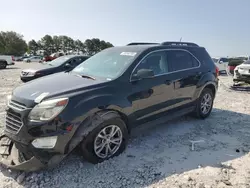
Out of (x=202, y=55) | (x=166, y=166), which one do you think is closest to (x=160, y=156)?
(x=166, y=166)

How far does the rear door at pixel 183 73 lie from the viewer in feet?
14.4

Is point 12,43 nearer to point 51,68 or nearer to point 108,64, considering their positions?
point 51,68

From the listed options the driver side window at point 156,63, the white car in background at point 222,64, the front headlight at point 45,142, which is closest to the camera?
the front headlight at point 45,142

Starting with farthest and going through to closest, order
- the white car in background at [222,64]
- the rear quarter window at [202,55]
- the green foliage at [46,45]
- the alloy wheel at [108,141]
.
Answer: the green foliage at [46,45] < the white car in background at [222,64] < the rear quarter window at [202,55] < the alloy wheel at [108,141]

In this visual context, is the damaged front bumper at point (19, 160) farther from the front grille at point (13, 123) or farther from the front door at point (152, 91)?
the front door at point (152, 91)

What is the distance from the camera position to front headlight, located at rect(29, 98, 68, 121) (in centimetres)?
279

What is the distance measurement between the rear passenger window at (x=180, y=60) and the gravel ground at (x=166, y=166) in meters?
1.37

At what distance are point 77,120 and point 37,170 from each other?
0.86 metres

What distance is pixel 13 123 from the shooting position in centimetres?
298

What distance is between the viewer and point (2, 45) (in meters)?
59.5

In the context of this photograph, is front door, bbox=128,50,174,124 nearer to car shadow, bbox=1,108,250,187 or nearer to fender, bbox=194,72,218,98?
car shadow, bbox=1,108,250,187

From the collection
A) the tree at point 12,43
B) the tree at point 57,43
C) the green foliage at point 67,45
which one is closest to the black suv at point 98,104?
the tree at point 12,43

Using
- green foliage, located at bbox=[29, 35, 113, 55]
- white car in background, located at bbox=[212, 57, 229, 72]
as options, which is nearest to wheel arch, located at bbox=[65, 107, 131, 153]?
white car in background, located at bbox=[212, 57, 229, 72]

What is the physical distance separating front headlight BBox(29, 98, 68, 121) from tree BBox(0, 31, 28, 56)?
2621 inches
